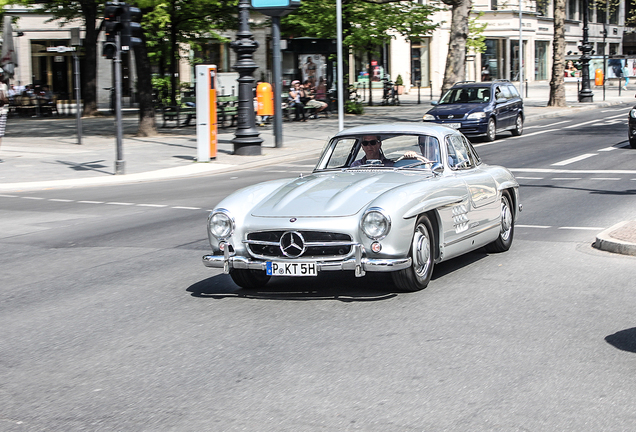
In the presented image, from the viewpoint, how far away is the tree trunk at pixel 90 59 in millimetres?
37438

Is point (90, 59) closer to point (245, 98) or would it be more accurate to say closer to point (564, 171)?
point (245, 98)

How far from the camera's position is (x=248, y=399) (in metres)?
4.78

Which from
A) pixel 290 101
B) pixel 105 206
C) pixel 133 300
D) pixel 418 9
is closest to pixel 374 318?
pixel 133 300

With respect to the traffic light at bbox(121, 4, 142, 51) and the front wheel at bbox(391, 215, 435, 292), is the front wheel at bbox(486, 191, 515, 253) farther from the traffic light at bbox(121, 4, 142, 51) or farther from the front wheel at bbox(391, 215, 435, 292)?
the traffic light at bbox(121, 4, 142, 51)

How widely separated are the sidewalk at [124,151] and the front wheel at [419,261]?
12.4 meters

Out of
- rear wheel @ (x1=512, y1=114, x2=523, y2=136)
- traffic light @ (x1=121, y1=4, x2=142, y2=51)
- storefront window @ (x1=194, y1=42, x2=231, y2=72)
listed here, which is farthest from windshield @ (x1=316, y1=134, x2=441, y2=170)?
storefront window @ (x1=194, y1=42, x2=231, y2=72)

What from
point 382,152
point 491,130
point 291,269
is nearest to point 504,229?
point 382,152

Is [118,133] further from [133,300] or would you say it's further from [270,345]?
[270,345]

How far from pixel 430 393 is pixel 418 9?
3608 centimetres

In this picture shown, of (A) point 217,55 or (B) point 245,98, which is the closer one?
(B) point 245,98

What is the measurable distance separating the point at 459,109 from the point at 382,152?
18.0m

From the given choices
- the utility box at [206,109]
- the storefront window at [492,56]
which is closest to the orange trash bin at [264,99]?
the utility box at [206,109]

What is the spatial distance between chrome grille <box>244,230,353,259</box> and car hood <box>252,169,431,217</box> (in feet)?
0.53

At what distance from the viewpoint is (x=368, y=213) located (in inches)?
272
